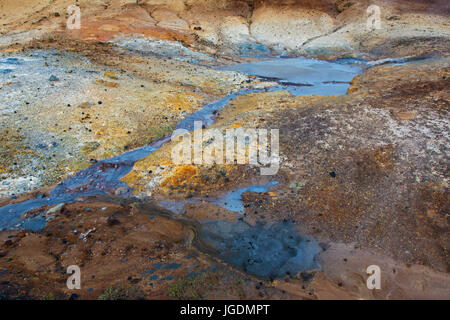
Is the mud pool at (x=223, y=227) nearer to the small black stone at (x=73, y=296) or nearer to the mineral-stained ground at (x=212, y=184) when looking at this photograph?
the mineral-stained ground at (x=212, y=184)

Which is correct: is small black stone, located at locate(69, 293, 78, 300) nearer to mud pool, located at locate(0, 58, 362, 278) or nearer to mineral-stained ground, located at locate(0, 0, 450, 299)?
mineral-stained ground, located at locate(0, 0, 450, 299)

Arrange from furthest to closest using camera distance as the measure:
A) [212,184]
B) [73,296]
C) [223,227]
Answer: [212,184] < [223,227] < [73,296]

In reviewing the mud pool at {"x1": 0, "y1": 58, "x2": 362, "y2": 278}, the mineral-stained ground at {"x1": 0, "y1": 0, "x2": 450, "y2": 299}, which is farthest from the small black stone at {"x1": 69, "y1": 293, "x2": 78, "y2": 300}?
the mud pool at {"x1": 0, "y1": 58, "x2": 362, "y2": 278}

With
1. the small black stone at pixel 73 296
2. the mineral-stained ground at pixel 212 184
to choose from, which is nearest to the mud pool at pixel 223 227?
the mineral-stained ground at pixel 212 184

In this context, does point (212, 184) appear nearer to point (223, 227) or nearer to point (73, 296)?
point (223, 227)

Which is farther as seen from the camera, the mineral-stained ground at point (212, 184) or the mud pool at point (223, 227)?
the mud pool at point (223, 227)

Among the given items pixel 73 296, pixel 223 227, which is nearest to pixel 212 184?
pixel 223 227

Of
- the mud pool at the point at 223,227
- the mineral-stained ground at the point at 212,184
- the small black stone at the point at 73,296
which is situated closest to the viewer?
the small black stone at the point at 73,296
